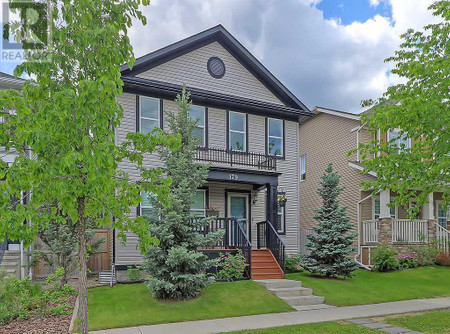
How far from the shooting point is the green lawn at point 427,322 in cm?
802

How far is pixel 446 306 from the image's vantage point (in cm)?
1049

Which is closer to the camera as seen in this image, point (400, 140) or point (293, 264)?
point (293, 264)

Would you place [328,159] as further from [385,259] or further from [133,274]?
[133,274]

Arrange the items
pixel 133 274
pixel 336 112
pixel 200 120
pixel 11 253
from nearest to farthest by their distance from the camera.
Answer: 1. pixel 133 274
2. pixel 11 253
3. pixel 200 120
4. pixel 336 112

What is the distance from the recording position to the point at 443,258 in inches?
658

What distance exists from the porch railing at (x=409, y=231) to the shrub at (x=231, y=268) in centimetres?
843

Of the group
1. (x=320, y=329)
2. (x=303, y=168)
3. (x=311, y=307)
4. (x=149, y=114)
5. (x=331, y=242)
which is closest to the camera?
(x=320, y=329)

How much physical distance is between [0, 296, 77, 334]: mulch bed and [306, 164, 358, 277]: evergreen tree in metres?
8.66

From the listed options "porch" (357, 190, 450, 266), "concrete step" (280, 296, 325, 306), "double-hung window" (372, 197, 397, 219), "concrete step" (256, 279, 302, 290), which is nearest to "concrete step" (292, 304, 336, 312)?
"concrete step" (280, 296, 325, 306)

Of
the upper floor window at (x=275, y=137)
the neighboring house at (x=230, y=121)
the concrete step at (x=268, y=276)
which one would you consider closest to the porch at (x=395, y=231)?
the neighboring house at (x=230, y=121)

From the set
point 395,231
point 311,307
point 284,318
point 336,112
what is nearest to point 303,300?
point 311,307

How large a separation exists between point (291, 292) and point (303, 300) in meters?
0.54

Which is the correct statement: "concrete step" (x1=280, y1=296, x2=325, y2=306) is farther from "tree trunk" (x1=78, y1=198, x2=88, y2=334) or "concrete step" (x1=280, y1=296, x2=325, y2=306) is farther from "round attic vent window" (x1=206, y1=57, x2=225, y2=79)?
"round attic vent window" (x1=206, y1=57, x2=225, y2=79)

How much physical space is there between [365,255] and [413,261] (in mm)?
2165
